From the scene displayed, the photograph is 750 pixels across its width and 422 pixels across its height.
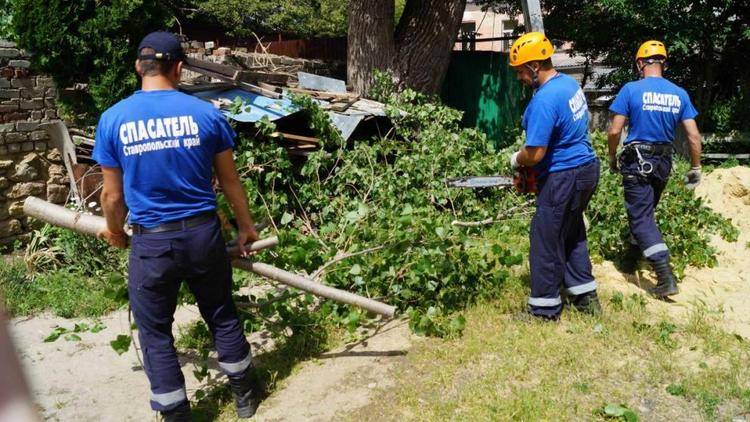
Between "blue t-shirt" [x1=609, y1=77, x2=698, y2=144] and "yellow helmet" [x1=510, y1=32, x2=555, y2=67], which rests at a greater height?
"yellow helmet" [x1=510, y1=32, x2=555, y2=67]

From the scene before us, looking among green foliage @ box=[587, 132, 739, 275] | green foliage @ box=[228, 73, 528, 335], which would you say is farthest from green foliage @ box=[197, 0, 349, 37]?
green foliage @ box=[587, 132, 739, 275]

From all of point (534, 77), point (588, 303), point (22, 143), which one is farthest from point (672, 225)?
point (22, 143)

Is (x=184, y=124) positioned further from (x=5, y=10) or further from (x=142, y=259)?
(x=5, y=10)

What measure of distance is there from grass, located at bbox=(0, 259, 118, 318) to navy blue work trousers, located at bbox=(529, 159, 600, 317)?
3.20 metres

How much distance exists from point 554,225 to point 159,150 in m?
2.48

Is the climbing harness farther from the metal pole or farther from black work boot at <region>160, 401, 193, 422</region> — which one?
black work boot at <region>160, 401, 193, 422</region>

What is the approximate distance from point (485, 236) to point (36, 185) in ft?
15.1

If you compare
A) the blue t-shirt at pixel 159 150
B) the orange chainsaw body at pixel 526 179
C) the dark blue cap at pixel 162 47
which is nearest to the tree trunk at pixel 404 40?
the orange chainsaw body at pixel 526 179

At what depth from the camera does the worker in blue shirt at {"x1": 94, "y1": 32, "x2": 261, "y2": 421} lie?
3.15 metres

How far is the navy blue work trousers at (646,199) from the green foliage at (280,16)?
1335 centimetres

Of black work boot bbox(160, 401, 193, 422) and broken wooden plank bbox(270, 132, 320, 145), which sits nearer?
black work boot bbox(160, 401, 193, 422)

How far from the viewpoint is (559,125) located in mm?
4152

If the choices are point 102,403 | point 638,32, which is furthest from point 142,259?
point 638,32

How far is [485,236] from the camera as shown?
6230 mm
